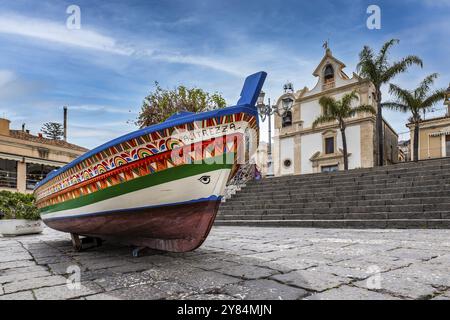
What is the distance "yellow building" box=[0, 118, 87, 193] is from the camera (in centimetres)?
2278

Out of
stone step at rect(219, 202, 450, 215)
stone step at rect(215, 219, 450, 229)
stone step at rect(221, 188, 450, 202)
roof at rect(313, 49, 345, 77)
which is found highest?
roof at rect(313, 49, 345, 77)

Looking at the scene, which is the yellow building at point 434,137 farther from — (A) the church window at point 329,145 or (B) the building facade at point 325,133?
(A) the church window at point 329,145

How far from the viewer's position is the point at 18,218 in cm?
789

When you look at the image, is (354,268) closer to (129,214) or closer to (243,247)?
(243,247)

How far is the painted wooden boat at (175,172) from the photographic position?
9.56 ft

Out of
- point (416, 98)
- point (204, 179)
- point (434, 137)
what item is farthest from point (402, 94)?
point (204, 179)

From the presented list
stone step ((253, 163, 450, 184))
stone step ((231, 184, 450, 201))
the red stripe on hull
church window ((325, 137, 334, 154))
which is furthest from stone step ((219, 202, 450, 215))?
church window ((325, 137, 334, 154))

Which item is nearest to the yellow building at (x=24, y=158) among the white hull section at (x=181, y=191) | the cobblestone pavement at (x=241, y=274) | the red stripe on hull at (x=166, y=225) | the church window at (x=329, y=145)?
the cobblestone pavement at (x=241, y=274)

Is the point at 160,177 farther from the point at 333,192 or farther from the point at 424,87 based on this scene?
the point at 424,87

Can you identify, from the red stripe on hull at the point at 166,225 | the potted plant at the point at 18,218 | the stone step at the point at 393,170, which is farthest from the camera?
the stone step at the point at 393,170

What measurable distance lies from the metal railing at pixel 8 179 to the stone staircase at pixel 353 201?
1882 centimetres

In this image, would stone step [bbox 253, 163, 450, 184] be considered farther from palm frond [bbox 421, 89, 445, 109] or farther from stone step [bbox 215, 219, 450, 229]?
palm frond [bbox 421, 89, 445, 109]

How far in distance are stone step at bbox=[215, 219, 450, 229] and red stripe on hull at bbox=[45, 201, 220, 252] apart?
220 inches
